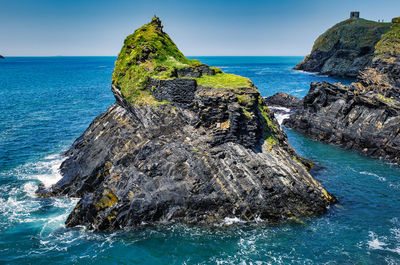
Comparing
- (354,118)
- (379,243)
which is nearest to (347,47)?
(354,118)

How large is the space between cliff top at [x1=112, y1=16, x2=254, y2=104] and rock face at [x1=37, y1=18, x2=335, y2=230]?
24cm

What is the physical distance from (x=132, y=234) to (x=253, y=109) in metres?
17.2

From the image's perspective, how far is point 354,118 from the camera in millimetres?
49531

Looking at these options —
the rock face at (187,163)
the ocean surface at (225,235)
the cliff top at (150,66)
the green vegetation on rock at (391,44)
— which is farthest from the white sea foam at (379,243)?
the green vegetation on rock at (391,44)

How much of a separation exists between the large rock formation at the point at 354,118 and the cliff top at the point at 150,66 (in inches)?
897

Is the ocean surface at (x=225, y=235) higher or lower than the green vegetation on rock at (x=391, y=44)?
lower

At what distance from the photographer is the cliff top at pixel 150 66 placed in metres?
36.0

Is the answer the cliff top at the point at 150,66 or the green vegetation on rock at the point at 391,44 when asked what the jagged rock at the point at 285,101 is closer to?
the green vegetation on rock at the point at 391,44

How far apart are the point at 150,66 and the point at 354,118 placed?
113 feet

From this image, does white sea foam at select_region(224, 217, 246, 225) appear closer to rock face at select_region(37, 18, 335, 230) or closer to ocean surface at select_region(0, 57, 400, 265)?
ocean surface at select_region(0, 57, 400, 265)

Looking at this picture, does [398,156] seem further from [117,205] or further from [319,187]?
[117,205]

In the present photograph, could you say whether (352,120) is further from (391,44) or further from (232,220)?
(391,44)

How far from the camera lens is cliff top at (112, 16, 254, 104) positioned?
118 feet

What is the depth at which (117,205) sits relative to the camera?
2694cm
